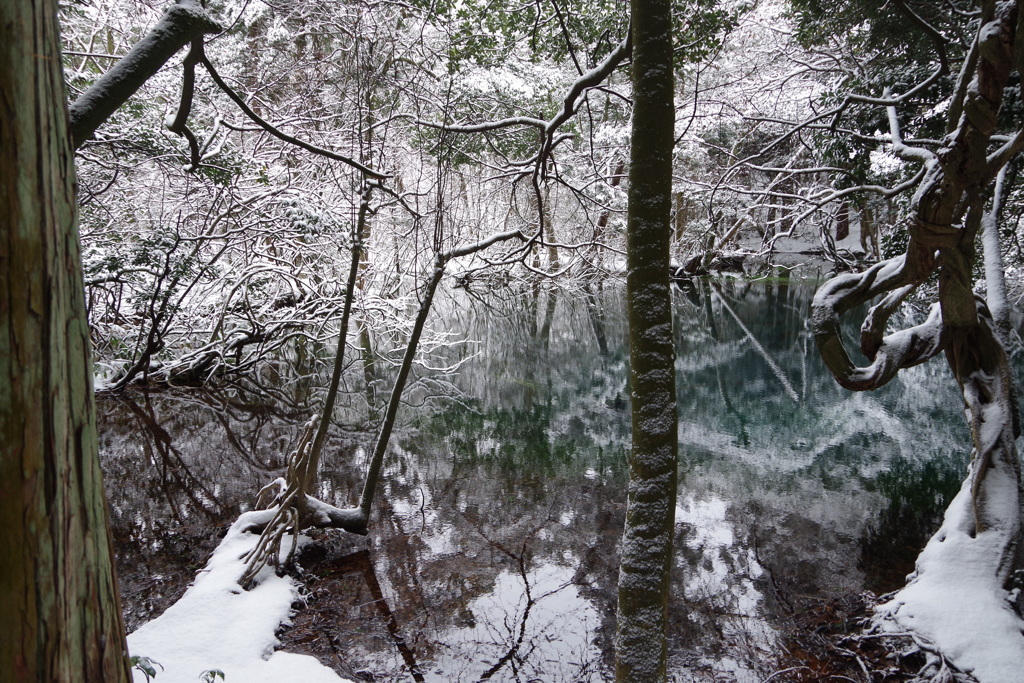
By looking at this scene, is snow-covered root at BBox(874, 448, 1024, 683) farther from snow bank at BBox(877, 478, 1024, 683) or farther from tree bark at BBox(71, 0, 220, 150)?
tree bark at BBox(71, 0, 220, 150)

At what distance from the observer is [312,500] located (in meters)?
4.69

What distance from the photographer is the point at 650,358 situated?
78.9 inches

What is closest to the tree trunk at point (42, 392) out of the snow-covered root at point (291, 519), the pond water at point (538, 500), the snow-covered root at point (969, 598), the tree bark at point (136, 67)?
the tree bark at point (136, 67)

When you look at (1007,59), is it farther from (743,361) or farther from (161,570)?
(743,361)

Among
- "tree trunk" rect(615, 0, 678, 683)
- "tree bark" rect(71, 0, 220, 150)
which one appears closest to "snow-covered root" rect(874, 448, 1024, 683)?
"tree trunk" rect(615, 0, 678, 683)

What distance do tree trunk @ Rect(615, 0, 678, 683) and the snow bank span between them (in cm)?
218

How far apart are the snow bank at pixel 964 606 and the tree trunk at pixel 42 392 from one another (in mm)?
3821

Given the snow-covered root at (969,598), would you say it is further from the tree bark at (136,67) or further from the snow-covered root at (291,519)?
the tree bark at (136,67)

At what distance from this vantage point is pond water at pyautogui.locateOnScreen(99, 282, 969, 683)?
3.89 metres

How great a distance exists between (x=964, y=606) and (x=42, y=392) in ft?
14.0

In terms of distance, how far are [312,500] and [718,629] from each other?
117 inches

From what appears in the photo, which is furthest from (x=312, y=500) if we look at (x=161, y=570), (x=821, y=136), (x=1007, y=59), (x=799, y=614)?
(x=821, y=136)

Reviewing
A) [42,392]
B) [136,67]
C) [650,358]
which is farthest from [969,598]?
[136,67]

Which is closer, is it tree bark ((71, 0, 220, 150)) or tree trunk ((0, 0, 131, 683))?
tree trunk ((0, 0, 131, 683))
